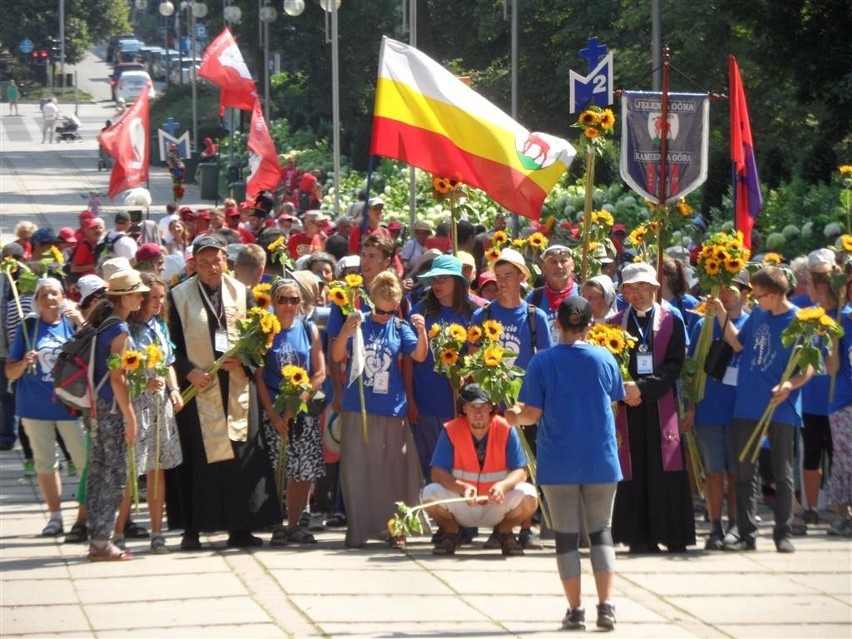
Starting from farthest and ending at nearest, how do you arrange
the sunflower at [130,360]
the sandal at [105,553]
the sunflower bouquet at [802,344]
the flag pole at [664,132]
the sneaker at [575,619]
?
the flag pole at [664,132] < the sunflower bouquet at [802,344] < the sandal at [105,553] < the sunflower at [130,360] < the sneaker at [575,619]

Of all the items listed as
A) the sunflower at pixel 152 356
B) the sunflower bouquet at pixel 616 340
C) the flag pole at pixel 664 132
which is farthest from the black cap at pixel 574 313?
the flag pole at pixel 664 132

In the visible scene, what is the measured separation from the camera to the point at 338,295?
11016mm

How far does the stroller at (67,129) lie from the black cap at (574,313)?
2078 inches

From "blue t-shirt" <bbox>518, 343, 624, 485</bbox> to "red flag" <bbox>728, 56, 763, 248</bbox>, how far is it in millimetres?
5084

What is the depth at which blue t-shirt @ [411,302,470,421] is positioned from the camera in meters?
11.6

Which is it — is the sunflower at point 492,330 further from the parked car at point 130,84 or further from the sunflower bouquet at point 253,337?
the parked car at point 130,84

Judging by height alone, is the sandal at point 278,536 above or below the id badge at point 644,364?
below

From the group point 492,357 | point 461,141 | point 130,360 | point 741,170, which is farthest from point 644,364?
point 741,170

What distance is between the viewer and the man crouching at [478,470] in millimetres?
10711

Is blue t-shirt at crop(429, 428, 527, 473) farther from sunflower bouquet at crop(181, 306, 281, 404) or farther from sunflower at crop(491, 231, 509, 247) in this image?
sunflower at crop(491, 231, 509, 247)

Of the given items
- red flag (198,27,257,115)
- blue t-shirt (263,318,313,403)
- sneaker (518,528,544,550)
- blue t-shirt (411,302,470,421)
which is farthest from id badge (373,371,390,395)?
red flag (198,27,257,115)

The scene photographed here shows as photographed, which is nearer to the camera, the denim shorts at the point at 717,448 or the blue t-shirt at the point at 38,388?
the denim shorts at the point at 717,448

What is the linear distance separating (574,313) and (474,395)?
2.01 meters

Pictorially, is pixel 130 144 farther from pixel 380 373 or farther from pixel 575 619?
pixel 575 619
